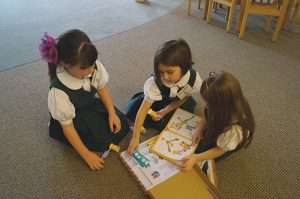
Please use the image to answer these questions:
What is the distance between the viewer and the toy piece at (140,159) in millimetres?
1070

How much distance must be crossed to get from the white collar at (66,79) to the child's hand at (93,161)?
308mm

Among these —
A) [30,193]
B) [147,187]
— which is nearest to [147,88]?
[147,187]

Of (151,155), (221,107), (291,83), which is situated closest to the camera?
(221,107)

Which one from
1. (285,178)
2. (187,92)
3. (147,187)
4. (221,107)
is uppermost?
(221,107)

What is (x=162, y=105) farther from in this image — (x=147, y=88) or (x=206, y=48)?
(x=206, y=48)

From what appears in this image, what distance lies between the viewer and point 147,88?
3.79ft

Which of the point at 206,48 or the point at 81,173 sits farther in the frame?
the point at 206,48

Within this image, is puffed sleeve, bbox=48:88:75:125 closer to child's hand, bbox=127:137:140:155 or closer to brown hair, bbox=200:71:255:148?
child's hand, bbox=127:137:140:155

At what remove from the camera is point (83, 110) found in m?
1.20

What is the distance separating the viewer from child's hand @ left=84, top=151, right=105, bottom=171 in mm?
1119

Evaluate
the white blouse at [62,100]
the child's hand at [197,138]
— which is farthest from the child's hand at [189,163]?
the white blouse at [62,100]

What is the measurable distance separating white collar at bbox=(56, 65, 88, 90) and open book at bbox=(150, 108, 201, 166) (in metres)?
0.43

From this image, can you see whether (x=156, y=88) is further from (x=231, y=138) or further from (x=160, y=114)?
(x=231, y=138)

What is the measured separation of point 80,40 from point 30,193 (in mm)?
675
